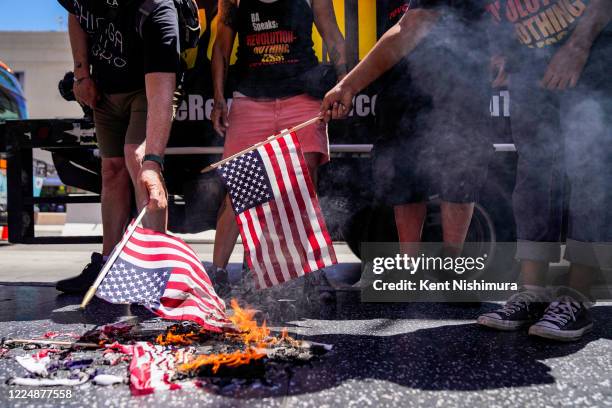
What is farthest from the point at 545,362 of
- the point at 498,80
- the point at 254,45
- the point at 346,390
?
the point at 254,45

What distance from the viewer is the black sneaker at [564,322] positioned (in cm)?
180

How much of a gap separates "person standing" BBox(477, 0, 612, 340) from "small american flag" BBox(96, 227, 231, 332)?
3.86ft

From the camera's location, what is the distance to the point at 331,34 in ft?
8.52

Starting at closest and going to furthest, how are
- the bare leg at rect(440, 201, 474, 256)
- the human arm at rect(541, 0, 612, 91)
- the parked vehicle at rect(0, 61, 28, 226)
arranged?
the human arm at rect(541, 0, 612, 91) < the bare leg at rect(440, 201, 474, 256) < the parked vehicle at rect(0, 61, 28, 226)

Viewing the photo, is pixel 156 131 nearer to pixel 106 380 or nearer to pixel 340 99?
pixel 340 99

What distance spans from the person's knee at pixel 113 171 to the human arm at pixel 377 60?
1316mm

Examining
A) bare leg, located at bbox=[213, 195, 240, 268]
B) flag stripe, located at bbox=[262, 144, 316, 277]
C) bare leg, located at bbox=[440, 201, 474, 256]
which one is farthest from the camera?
bare leg, located at bbox=[213, 195, 240, 268]

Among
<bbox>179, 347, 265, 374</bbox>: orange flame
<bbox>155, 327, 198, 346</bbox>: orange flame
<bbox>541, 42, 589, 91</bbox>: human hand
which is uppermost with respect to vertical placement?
<bbox>541, 42, 589, 91</bbox>: human hand

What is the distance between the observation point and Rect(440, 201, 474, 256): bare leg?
8.24 feet

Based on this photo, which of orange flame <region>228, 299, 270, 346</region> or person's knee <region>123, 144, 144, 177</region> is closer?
orange flame <region>228, 299, 270, 346</region>

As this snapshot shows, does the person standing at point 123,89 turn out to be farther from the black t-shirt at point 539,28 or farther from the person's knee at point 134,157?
the black t-shirt at point 539,28

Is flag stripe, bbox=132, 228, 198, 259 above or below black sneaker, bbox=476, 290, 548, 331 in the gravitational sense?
above

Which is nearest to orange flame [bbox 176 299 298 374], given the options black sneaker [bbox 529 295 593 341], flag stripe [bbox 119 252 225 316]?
flag stripe [bbox 119 252 225 316]

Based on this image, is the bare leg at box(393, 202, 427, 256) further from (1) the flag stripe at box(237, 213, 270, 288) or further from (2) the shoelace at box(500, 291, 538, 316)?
(1) the flag stripe at box(237, 213, 270, 288)
